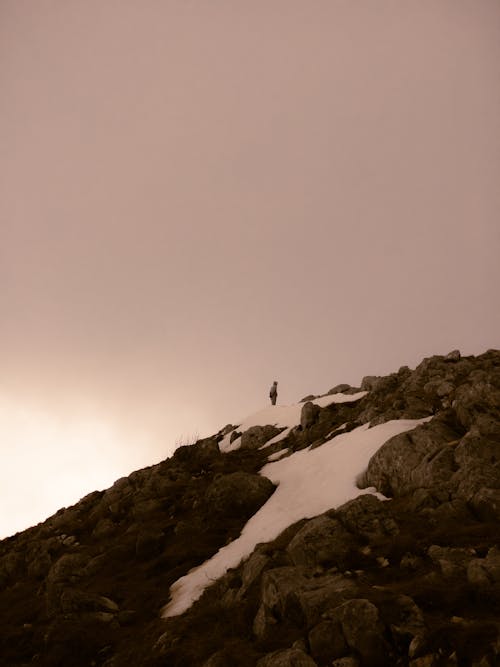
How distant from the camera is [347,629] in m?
12.3

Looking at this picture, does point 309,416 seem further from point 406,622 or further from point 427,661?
point 427,661

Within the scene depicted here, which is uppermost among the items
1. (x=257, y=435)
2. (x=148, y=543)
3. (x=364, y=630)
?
(x=257, y=435)

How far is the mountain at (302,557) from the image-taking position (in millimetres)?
12594

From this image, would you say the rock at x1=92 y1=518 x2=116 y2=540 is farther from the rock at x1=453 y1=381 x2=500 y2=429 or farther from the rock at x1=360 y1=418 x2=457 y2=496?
the rock at x1=453 y1=381 x2=500 y2=429

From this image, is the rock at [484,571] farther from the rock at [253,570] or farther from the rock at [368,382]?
the rock at [368,382]

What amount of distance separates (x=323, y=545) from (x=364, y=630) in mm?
6154

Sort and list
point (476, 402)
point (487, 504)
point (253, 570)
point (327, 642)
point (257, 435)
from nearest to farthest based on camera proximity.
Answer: point (327, 642) < point (487, 504) < point (253, 570) < point (476, 402) < point (257, 435)

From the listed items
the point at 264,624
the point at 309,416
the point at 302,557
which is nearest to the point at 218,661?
the point at 264,624

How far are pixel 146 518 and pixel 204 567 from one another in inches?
422

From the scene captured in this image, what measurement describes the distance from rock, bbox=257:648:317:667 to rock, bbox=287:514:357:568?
517 cm

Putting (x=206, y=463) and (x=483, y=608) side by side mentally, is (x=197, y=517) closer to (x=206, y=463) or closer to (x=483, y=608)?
(x=206, y=463)

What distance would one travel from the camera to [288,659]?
12.1m

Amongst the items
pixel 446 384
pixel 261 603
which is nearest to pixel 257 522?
pixel 261 603

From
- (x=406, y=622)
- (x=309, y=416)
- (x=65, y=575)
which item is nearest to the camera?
(x=406, y=622)
